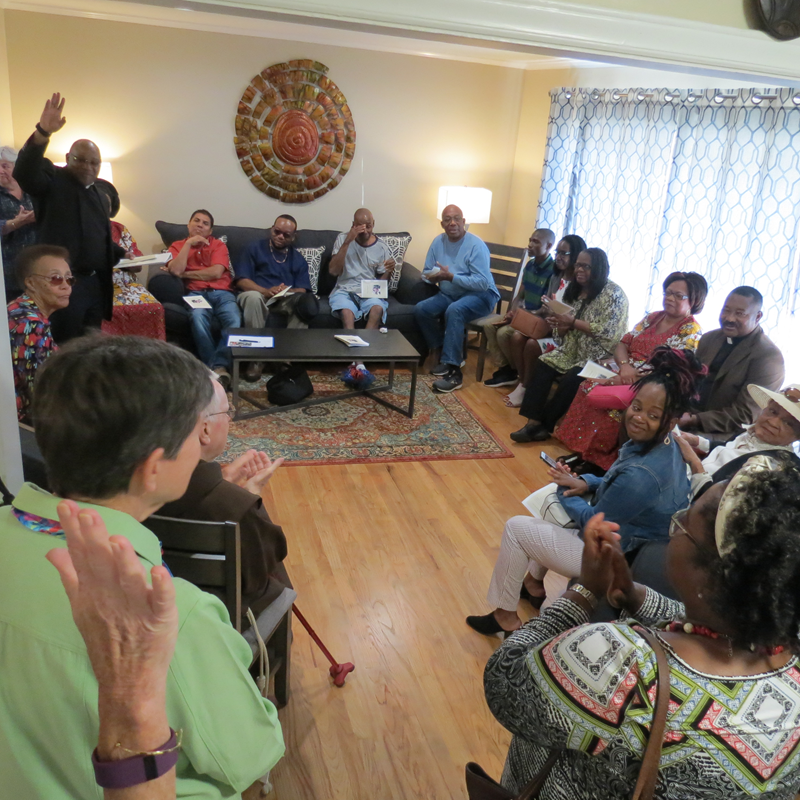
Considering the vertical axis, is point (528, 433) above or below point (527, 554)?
below

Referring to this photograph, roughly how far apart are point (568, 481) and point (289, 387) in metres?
2.47

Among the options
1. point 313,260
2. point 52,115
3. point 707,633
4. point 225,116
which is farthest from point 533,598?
point 225,116

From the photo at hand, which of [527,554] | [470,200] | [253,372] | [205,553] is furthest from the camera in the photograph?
[470,200]

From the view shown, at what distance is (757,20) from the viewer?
177 centimetres

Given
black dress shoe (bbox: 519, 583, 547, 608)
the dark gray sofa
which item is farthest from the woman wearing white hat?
the dark gray sofa

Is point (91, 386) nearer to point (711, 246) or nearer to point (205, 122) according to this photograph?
point (711, 246)

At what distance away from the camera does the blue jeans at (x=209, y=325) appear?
4.90 metres

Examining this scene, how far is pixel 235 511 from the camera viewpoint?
1.66 meters

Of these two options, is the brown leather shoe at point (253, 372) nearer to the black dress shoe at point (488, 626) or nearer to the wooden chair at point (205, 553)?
the black dress shoe at point (488, 626)

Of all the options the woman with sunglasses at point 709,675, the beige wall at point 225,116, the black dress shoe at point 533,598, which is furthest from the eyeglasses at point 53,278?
the beige wall at point 225,116

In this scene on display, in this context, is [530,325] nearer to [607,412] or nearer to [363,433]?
[607,412]

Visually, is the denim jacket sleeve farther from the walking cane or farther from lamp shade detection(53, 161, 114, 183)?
lamp shade detection(53, 161, 114, 183)

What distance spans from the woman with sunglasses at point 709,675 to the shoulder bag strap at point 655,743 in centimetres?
1

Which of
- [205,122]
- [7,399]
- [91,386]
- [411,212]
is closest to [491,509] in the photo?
[7,399]
